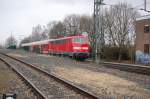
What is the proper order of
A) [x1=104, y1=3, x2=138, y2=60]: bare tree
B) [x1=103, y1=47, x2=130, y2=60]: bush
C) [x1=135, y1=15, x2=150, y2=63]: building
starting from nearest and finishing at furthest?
[x1=135, y1=15, x2=150, y2=63]: building < [x1=103, y1=47, x2=130, y2=60]: bush < [x1=104, y1=3, x2=138, y2=60]: bare tree

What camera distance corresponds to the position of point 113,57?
156 feet

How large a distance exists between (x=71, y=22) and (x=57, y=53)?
199ft

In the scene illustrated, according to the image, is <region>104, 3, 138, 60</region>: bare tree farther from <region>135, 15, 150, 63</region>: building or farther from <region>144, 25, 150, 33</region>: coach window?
<region>144, 25, 150, 33</region>: coach window

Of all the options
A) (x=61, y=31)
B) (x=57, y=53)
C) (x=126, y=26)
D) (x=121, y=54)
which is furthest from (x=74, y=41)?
(x=61, y=31)

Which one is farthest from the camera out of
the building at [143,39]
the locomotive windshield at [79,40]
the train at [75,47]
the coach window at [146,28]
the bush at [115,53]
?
the bush at [115,53]

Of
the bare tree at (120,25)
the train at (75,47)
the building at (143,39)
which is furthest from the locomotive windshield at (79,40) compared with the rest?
the bare tree at (120,25)

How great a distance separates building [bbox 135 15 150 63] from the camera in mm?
44269

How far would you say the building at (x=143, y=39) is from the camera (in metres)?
44.3

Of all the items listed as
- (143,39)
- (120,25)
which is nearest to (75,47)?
(143,39)

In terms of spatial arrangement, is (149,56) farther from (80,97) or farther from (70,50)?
(80,97)

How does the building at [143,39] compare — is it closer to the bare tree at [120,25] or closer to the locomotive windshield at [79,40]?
the locomotive windshield at [79,40]

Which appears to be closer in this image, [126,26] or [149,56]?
[149,56]

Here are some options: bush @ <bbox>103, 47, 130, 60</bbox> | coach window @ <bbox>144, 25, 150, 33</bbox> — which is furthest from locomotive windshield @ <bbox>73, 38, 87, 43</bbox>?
coach window @ <bbox>144, 25, 150, 33</bbox>

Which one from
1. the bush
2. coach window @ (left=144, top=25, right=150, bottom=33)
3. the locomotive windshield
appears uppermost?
coach window @ (left=144, top=25, right=150, bottom=33)
